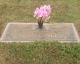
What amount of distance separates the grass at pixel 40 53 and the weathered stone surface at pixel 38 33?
354 millimetres

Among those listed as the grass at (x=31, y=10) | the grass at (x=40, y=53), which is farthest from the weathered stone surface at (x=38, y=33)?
the grass at (x=31, y=10)

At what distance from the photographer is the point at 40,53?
6.63 metres

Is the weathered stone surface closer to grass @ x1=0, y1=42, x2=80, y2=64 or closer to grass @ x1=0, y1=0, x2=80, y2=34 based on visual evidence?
grass @ x1=0, y1=42, x2=80, y2=64

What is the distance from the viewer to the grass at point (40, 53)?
6379 mm

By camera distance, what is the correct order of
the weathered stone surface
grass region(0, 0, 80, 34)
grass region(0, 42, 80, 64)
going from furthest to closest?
grass region(0, 0, 80, 34)
the weathered stone surface
grass region(0, 42, 80, 64)

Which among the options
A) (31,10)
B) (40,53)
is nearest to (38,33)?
(40,53)

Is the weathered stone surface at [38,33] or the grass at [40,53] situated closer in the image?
the grass at [40,53]

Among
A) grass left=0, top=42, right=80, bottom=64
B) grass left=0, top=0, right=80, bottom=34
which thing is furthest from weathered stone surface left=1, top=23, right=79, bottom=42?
grass left=0, top=0, right=80, bottom=34

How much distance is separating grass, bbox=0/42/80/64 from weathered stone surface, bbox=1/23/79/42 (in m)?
0.35

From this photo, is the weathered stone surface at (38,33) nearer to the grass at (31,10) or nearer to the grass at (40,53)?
the grass at (40,53)

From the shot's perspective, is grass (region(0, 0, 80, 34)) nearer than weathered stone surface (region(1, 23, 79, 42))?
No

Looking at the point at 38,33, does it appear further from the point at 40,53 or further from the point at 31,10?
the point at 31,10

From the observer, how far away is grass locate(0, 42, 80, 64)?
20.9ft

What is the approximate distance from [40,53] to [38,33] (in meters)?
1.12
